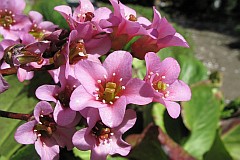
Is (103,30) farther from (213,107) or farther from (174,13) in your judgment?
(174,13)

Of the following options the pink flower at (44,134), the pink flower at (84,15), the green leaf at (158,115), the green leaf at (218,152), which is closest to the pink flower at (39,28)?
the pink flower at (84,15)

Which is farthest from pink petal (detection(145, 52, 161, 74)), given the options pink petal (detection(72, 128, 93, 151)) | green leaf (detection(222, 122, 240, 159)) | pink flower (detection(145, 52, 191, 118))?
green leaf (detection(222, 122, 240, 159))

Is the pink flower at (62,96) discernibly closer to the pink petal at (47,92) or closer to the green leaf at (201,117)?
the pink petal at (47,92)

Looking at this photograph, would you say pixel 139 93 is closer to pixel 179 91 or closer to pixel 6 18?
pixel 179 91

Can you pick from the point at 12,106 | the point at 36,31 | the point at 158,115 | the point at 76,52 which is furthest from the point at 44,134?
the point at 158,115

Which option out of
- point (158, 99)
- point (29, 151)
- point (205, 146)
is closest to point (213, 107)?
point (205, 146)

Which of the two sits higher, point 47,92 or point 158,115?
point 47,92

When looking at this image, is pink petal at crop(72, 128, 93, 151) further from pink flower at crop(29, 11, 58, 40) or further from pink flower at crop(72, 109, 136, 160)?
pink flower at crop(29, 11, 58, 40)
